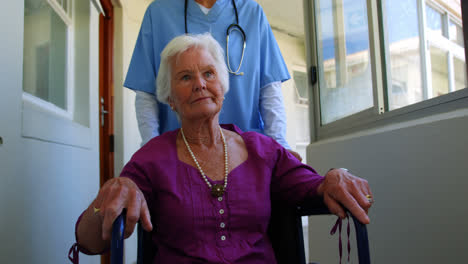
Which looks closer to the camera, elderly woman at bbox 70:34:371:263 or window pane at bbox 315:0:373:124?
elderly woman at bbox 70:34:371:263

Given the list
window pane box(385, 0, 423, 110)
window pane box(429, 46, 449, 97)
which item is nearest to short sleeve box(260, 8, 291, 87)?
window pane box(385, 0, 423, 110)

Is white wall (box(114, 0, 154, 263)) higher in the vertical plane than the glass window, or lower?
lower

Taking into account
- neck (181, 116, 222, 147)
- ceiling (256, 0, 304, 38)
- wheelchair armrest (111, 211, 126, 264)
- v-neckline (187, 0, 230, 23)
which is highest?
ceiling (256, 0, 304, 38)

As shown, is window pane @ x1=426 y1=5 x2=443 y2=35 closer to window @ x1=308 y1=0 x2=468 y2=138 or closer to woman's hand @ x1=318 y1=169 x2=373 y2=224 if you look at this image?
window @ x1=308 y1=0 x2=468 y2=138

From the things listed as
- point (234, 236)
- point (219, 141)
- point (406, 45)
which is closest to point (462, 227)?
point (234, 236)

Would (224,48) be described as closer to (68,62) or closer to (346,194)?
(346,194)

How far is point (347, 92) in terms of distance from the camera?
7.93 feet

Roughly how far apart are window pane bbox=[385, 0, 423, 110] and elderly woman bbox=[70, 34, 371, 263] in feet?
3.01

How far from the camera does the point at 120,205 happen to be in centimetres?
76

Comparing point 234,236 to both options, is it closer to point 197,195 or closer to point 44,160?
point 197,195

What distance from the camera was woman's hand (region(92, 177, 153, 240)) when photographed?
75cm

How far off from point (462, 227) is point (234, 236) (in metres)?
0.71

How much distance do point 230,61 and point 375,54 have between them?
2.68 feet

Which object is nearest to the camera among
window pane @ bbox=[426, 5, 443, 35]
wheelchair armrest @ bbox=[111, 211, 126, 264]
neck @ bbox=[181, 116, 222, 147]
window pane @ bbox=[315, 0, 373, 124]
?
wheelchair armrest @ bbox=[111, 211, 126, 264]
